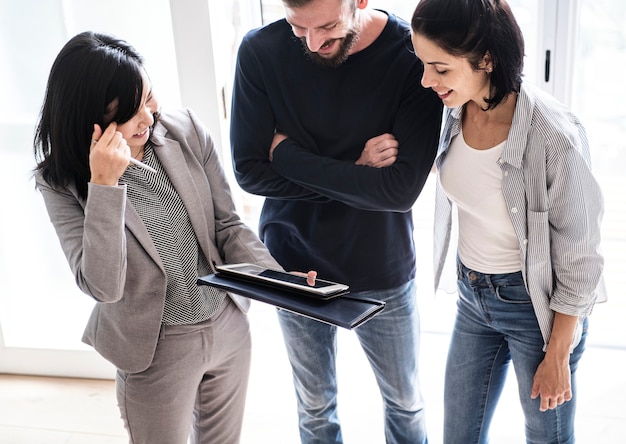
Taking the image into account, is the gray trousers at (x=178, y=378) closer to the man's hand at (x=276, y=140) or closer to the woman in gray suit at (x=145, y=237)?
the woman in gray suit at (x=145, y=237)

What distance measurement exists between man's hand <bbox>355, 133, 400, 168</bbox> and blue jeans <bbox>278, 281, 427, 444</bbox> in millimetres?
340

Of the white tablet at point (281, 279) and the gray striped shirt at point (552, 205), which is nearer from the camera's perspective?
the gray striped shirt at point (552, 205)

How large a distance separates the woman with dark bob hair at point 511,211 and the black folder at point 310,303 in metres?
0.28

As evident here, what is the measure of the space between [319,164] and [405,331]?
1.63 ft

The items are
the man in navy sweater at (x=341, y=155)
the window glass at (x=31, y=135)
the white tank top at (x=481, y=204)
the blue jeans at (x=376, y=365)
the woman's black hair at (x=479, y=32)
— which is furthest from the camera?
the window glass at (x=31, y=135)

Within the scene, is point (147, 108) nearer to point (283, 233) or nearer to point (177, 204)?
point (177, 204)

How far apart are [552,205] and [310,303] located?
518 millimetres

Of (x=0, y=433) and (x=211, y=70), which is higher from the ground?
(x=211, y=70)

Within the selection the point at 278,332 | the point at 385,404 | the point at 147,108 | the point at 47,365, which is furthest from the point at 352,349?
the point at 147,108

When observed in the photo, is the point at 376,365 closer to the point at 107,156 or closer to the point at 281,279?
the point at 281,279

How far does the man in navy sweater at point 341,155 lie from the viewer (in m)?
1.55

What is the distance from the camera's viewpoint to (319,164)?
157 cm

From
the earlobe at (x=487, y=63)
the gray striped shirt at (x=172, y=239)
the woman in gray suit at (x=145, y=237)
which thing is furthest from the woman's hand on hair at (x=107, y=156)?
the earlobe at (x=487, y=63)

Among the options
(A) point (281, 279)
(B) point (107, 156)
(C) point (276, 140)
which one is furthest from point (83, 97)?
(A) point (281, 279)
